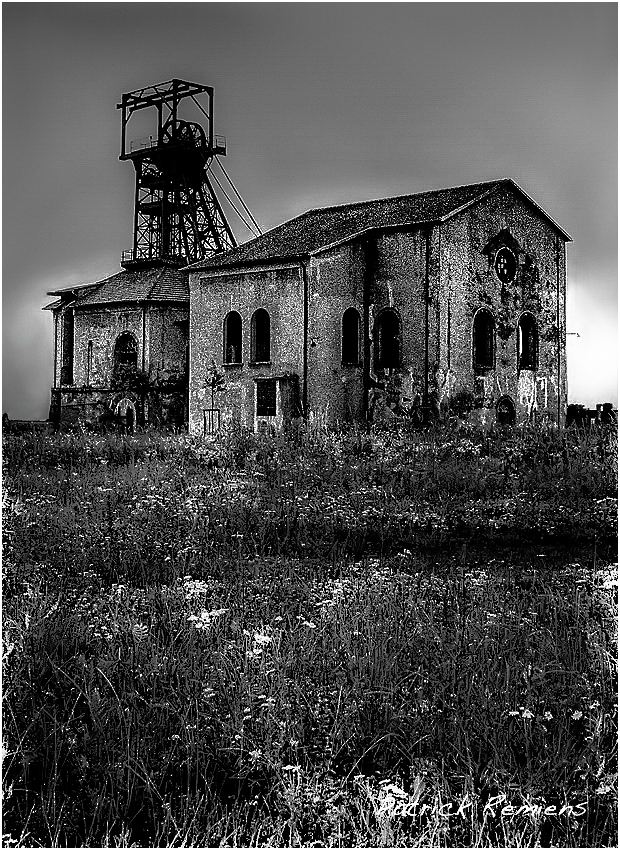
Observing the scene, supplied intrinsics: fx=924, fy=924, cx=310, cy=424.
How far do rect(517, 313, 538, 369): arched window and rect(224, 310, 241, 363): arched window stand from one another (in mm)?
6785

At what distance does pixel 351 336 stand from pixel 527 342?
4397mm

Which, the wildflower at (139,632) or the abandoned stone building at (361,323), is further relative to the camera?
the abandoned stone building at (361,323)

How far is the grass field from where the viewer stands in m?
3.75

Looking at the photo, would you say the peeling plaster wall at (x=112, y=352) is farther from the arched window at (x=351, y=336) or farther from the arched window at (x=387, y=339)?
the arched window at (x=387, y=339)

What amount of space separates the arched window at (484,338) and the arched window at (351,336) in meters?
2.73

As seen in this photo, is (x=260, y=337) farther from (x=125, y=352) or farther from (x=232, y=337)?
(x=125, y=352)

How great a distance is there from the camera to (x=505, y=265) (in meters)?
22.0

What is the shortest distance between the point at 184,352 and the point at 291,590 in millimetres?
19117

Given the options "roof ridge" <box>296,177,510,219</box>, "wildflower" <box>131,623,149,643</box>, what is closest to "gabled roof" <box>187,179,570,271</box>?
"roof ridge" <box>296,177,510,219</box>

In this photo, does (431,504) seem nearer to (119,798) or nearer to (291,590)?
(291,590)

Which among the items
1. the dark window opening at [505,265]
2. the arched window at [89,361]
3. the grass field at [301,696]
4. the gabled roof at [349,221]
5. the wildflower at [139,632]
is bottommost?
the grass field at [301,696]

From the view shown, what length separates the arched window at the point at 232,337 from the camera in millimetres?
22639

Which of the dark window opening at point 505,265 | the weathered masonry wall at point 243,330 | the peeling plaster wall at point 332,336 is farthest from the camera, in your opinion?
the dark window opening at point 505,265

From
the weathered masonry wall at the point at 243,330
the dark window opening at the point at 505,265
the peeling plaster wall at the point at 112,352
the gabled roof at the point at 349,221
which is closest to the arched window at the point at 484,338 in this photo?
the dark window opening at the point at 505,265
